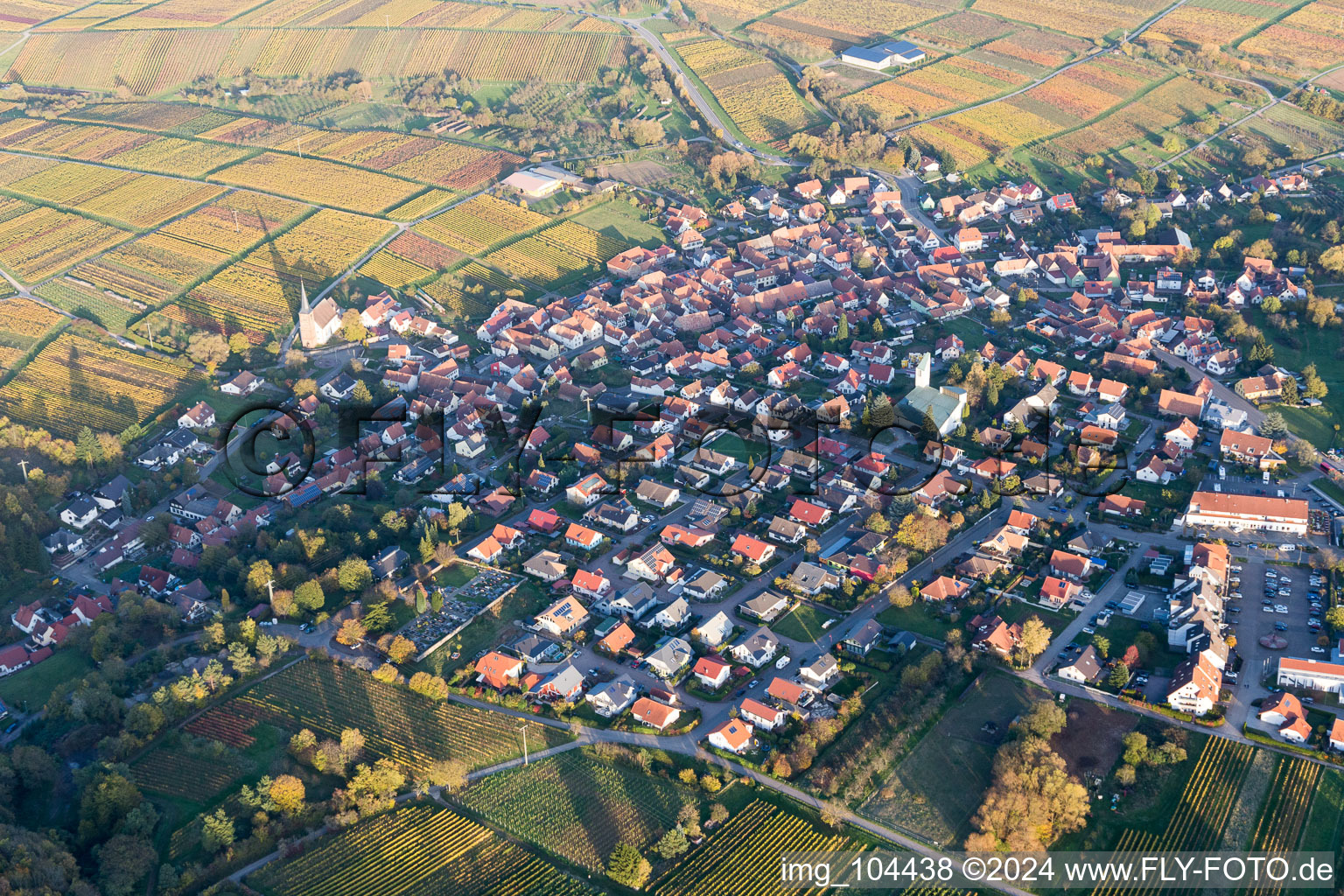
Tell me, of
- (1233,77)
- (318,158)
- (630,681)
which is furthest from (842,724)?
(1233,77)

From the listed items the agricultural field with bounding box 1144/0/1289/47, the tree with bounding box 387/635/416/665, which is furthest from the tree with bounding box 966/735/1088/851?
the agricultural field with bounding box 1144/0/1289/47

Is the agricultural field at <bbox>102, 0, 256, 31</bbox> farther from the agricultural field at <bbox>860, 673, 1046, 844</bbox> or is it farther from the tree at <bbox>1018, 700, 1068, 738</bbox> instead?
the tree at <bbox>1018, 700, 1068, 738</bbox>

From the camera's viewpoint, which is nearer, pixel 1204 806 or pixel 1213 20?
pixel 1204 806

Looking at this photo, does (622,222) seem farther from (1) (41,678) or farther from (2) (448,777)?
(2) (448,777)

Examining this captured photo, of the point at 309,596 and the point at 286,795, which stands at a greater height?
the point at 309,596

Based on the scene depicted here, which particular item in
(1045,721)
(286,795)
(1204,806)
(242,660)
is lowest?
(1204,806)

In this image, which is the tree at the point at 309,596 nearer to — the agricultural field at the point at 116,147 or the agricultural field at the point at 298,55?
the agricultural field at the point at 116,147

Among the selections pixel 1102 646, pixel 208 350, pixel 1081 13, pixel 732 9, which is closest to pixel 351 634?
pixel 1102 646

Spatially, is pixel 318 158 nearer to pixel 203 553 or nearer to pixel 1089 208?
pixel 203 553
